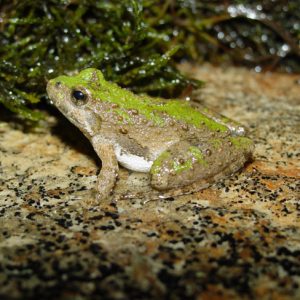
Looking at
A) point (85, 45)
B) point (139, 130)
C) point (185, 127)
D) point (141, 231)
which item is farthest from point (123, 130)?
point (85, 45)

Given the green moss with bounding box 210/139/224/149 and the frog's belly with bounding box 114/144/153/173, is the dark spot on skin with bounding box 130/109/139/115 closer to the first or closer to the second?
the frog's belly with bounding box 114/144/153/173

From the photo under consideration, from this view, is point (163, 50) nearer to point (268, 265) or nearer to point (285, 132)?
point (285, 132)

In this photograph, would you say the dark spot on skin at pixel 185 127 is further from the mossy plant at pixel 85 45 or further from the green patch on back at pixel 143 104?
the mossy plant at pixel 85 45

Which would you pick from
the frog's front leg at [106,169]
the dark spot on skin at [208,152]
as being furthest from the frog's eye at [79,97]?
the dark spot on skin at [208,152]

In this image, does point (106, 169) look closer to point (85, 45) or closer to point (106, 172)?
point (106, 172)

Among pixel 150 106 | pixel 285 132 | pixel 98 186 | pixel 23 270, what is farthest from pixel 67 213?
pixel 285 132

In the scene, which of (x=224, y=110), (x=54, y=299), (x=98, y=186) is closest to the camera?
(x=54, y=299)
